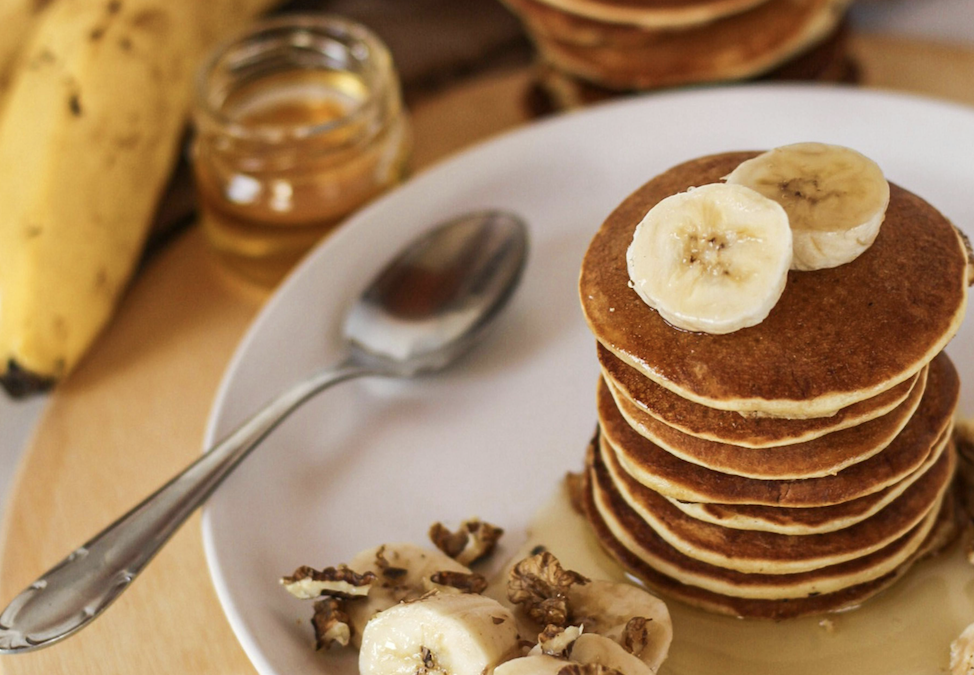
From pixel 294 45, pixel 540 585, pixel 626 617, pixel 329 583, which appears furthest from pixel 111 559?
pixel 294 45

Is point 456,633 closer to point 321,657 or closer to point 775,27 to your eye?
point 321,657

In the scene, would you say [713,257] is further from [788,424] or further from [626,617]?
[626,617]

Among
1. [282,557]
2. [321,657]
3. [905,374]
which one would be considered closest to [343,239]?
[282,557]

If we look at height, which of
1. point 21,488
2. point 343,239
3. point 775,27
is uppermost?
point 775,27

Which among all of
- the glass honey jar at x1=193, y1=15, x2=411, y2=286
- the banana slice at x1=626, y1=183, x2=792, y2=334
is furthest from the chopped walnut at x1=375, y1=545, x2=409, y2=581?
the glass honey jar at x1=193, y1=15, x2=411, y2=286

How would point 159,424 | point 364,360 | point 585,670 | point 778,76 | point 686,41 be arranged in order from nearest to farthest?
point 585,670, point 364,360, point 159,424, point 686,41, point 778,76
